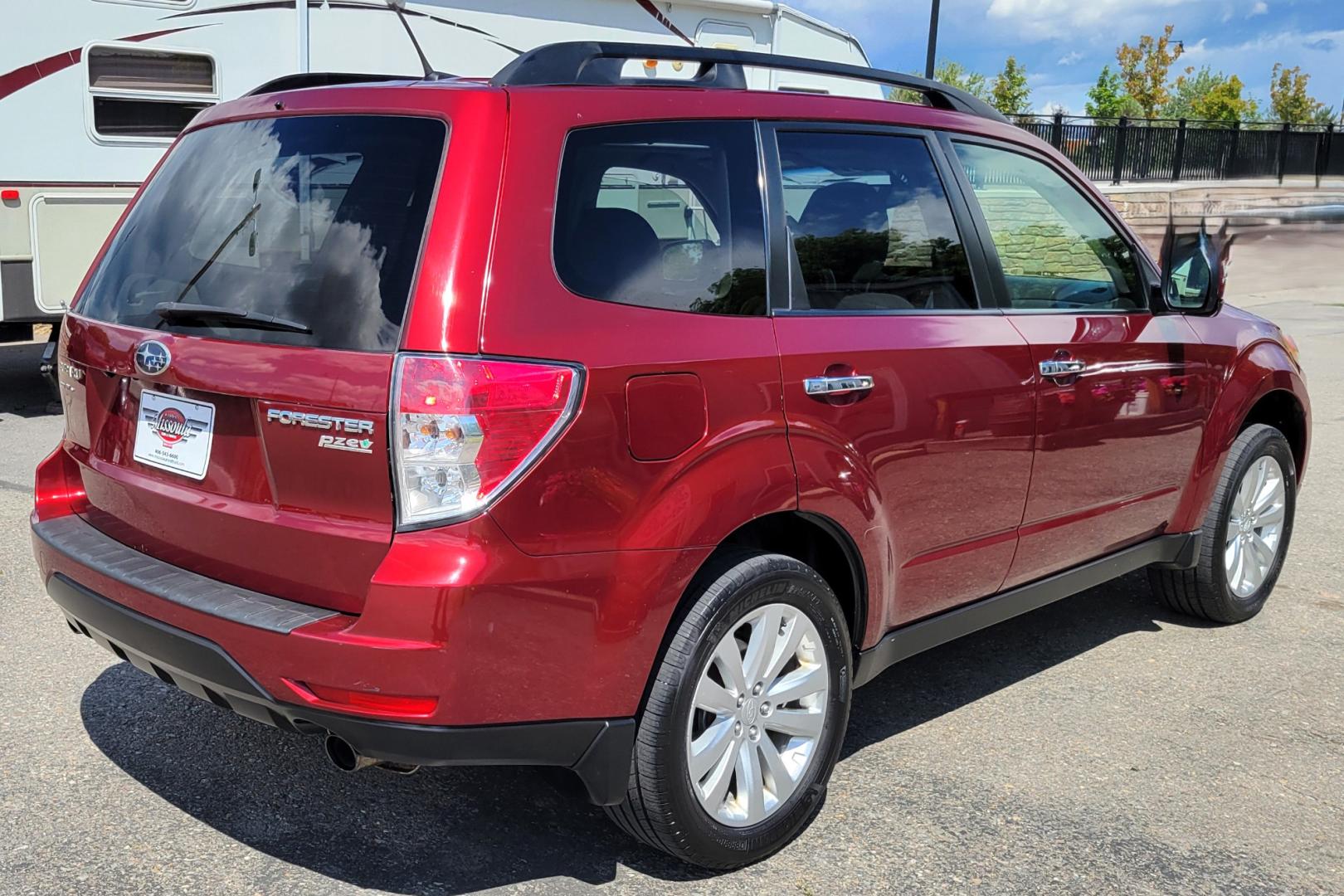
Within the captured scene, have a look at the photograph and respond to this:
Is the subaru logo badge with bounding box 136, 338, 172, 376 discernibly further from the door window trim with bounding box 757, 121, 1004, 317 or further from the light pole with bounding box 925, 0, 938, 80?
the light pole with bounding box 925, 0, 938, 80

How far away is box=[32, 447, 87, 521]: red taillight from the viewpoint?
11.4ft

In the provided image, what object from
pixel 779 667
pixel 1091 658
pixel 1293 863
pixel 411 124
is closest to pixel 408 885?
pixel 779 667

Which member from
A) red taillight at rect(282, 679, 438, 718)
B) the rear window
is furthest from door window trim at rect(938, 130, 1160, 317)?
red taillight at rect(282, 679, 438, 718)

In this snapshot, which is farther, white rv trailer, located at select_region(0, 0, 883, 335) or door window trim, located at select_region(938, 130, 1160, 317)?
white rv trailer, located at select_region(0, 0, 883, 335)

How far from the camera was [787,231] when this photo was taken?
131 inches

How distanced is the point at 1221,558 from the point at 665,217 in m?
2.93

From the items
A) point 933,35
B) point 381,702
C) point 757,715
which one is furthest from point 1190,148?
point 381,702

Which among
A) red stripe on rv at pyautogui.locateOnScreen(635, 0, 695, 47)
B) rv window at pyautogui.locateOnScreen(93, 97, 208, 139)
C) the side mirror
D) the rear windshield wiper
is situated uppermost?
red stripe on rv at pyautogui.locateOnScreen(635, 0, 695, 47)

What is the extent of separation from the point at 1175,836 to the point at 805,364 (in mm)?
1584

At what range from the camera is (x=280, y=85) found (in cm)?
355

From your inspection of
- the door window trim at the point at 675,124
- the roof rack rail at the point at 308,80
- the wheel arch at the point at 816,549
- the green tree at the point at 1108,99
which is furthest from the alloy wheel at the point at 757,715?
the green tree at the point at 1108,99

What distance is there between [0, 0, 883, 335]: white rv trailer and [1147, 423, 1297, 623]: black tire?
3.86 meters

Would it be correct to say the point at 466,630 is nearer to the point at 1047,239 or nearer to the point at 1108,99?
the point at 1047,239

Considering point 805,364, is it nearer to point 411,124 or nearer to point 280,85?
point 411,124
